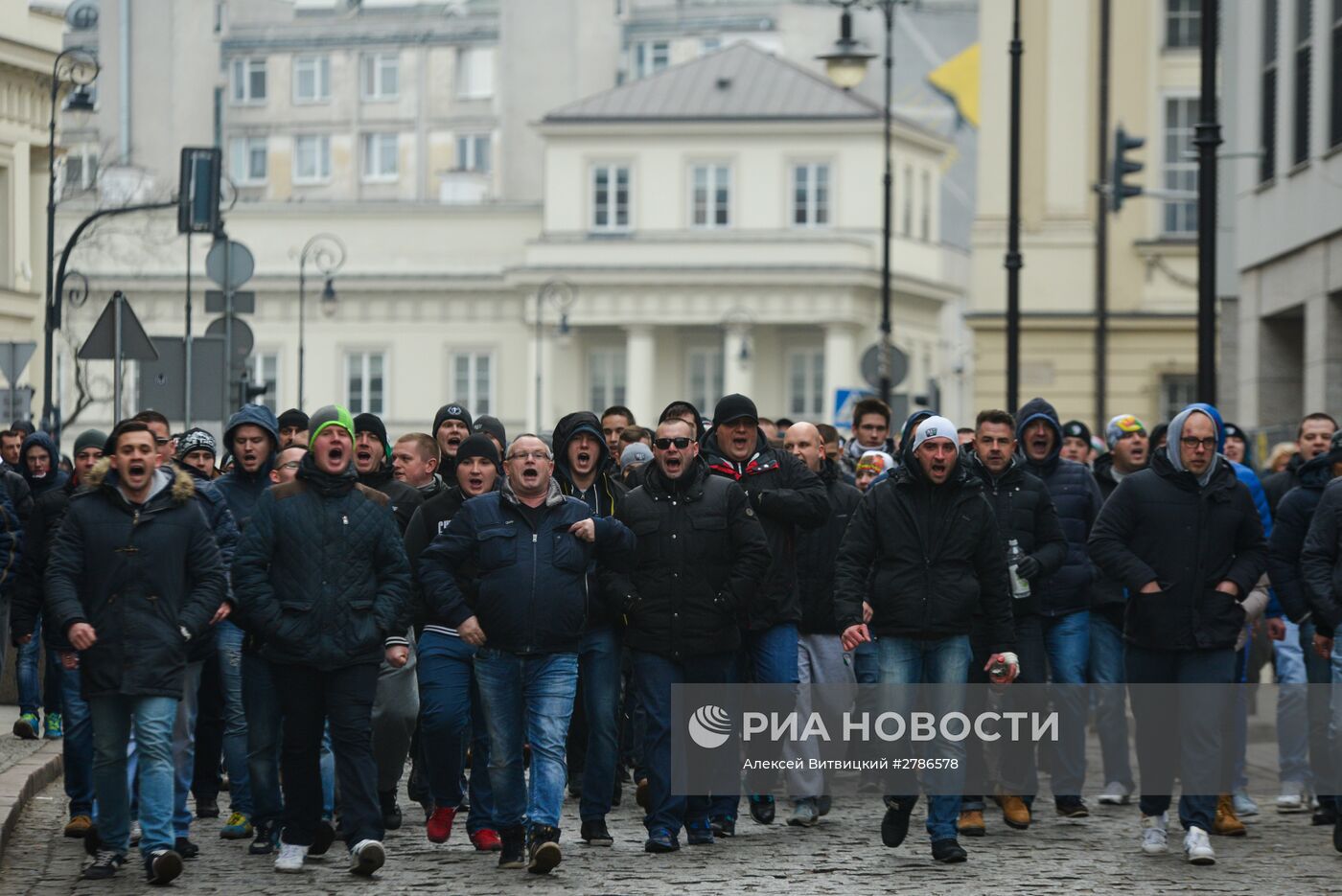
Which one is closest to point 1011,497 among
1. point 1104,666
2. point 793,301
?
point 1104,666

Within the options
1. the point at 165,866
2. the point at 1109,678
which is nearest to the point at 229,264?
the point at 1109,678

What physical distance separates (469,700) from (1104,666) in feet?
12.2

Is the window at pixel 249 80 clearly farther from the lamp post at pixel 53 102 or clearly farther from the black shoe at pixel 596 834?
the black shoe at pixel 596 834

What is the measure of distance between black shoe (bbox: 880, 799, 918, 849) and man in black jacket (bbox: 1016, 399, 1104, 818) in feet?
5.85

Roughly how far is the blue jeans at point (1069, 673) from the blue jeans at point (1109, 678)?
14cm

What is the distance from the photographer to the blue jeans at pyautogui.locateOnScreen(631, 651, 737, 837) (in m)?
13.2

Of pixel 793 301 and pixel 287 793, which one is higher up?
pixel 793 301

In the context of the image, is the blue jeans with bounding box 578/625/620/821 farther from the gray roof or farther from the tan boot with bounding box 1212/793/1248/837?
the gray roof

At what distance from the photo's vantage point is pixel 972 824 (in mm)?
13906

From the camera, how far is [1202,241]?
63.1ft

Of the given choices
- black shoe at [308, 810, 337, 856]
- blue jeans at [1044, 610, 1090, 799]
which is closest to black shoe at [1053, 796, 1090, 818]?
blue jeans at [1044, 610, 1090, 799]

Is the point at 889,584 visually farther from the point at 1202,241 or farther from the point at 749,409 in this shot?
the point at 1202,241

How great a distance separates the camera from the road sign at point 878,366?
127 ft

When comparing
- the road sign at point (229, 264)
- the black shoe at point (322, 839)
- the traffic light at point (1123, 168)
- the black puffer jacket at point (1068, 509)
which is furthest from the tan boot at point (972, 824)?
the traffic light at point (1123, 168)
